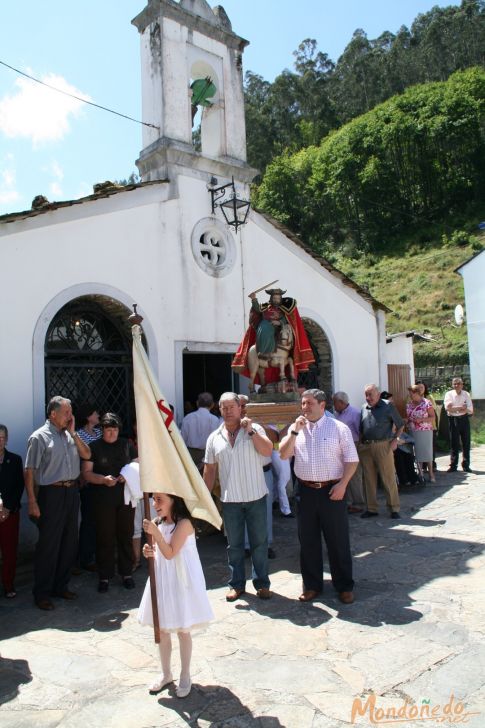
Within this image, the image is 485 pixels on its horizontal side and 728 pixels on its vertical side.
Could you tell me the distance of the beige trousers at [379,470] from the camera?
26.6 ft

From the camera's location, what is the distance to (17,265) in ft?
23.0

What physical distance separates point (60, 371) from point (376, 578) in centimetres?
462

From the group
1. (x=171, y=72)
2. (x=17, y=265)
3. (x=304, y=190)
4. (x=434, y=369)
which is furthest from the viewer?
(x=304, y=190)

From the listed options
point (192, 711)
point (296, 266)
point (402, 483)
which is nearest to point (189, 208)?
point (296, 266)

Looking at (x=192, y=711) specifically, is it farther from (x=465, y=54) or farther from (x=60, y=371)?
(x=465, y=54)

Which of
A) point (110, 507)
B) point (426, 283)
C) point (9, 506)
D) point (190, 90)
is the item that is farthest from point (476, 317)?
point (9, 506)

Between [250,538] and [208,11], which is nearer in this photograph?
[250,538]

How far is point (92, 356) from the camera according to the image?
8172mm

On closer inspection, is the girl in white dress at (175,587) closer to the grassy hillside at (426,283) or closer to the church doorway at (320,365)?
the church doorway at (320,365)

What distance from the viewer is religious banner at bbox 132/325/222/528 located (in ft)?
12.1

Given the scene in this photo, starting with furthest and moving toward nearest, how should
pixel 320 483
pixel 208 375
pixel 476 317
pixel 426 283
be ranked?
pixel 426 283 → pixel 476 317 → pixel 208 375 → pixel 320 483

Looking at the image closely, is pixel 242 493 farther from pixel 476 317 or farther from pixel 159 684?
pixel 476 317

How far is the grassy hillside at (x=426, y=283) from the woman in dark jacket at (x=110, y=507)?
28.0 metres

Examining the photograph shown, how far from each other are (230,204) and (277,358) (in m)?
3.45
